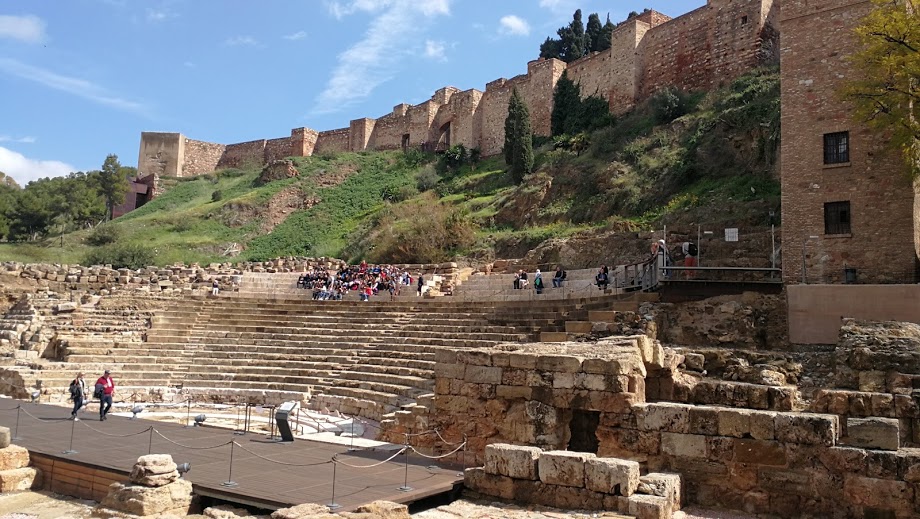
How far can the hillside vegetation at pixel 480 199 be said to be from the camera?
88.5 feet

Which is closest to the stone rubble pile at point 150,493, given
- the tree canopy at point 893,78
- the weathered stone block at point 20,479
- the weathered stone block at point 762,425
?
the weathered stone block at point 20,479

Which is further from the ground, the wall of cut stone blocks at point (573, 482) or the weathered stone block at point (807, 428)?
the weathered stone block at point (807, 428)

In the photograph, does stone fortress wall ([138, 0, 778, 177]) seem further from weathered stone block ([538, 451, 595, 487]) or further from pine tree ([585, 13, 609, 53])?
weathered stone block ([538, 451, 595, 487])

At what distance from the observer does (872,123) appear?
15.6m

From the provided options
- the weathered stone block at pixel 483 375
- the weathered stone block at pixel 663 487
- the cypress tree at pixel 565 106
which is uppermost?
the cypress tree at pixel 565 106

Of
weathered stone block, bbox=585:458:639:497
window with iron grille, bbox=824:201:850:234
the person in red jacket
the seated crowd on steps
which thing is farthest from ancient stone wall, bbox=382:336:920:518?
the seated crowd on steps

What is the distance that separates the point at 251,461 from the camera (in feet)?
31.3

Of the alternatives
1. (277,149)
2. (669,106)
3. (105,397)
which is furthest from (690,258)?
(277,149)

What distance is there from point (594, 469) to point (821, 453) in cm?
237

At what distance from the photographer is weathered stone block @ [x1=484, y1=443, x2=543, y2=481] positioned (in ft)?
26.2

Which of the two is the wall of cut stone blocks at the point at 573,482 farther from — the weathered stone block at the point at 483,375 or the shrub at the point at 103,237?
the shrub at the point at 103,237

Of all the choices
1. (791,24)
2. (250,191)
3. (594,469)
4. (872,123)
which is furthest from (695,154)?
(250,191)

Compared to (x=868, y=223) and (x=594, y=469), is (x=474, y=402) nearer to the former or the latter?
(x=594, y=469)

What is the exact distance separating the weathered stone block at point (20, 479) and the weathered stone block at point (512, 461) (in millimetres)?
6035
